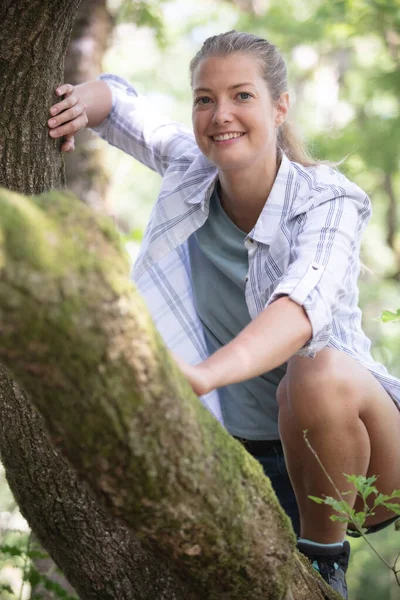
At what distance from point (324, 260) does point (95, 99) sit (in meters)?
1.15

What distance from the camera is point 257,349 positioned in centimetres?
174

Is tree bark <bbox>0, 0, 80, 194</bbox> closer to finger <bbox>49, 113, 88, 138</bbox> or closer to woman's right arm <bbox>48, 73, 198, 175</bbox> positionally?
finger <bbox>49, 113, 88, 138</bbox>

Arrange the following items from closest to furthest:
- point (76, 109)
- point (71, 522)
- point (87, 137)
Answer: point (71, 522) → point (76, 109) → point (87, 137)

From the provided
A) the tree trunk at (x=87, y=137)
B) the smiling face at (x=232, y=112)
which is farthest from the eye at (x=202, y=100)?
the tree trunk at (x=87, y=137)

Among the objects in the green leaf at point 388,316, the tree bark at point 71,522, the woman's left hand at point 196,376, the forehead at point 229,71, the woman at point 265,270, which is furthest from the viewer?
the forehead at point 229,71

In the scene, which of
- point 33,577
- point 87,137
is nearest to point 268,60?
point 33,577

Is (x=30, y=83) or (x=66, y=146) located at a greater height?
(x=30, y=83)

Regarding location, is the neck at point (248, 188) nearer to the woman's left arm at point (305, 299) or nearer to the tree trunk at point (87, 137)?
the woman's left arm at point (305, 299)

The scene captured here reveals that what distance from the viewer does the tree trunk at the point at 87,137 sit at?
5.37 m

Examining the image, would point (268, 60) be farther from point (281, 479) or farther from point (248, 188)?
point (281, 479)

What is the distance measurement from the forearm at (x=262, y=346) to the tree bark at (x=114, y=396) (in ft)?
0.54

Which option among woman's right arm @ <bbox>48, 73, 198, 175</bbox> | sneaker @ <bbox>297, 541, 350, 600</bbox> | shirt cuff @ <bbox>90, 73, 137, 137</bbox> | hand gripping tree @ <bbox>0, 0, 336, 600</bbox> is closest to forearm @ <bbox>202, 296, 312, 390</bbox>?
hand gripping tree @ <bbox>0, 0, 336, 600</bbox>

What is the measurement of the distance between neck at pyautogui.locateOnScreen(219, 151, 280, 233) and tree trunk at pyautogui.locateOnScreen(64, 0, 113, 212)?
9.20ft

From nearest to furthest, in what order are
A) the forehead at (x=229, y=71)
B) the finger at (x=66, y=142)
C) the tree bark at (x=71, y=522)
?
the tree bark at (x=71, y=522) < the finger at (x=66, y=142) < the forehead at (x=229, y=71)
